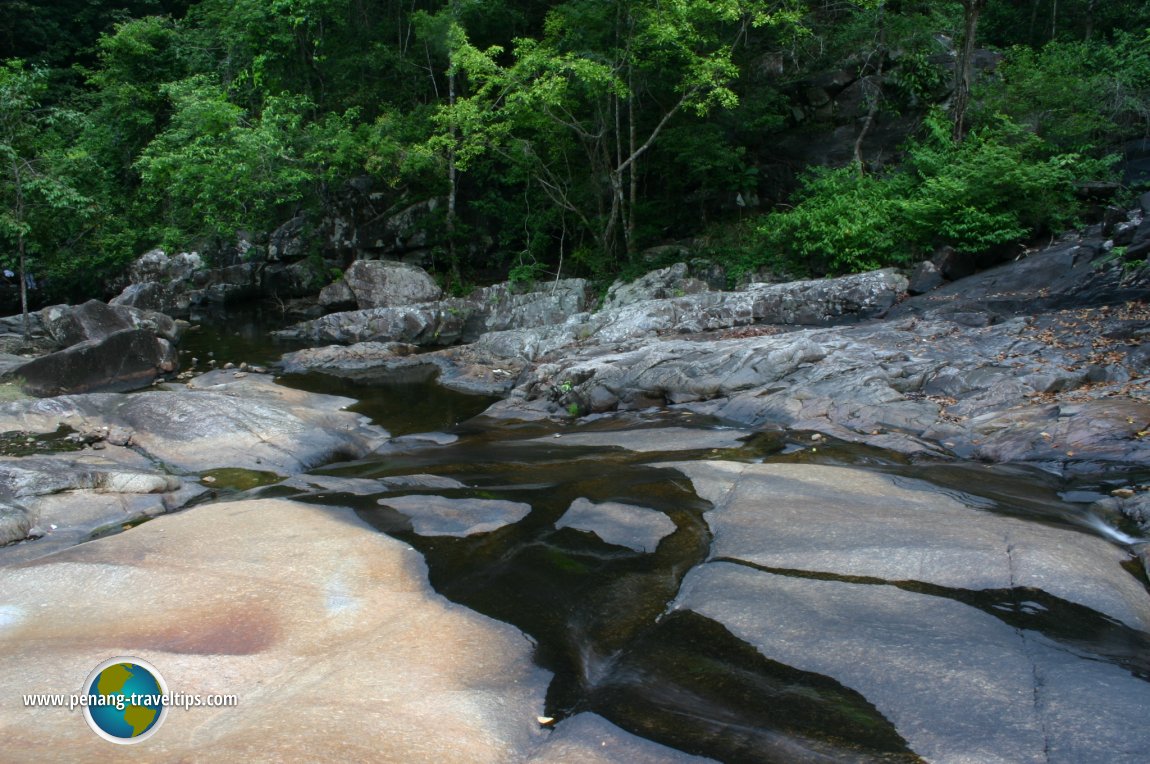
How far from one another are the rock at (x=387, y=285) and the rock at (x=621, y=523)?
16410 millimetres

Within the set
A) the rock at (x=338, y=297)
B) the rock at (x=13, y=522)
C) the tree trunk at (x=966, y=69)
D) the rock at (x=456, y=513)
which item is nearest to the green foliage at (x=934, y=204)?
the tree trunk at (x=966, y=69)

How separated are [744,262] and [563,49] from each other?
7.04 meters

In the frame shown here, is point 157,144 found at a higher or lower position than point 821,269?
higher

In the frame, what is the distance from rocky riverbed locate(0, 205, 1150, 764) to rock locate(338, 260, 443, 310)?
35.1 ft

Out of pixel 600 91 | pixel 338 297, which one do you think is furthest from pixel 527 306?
pixel 338 297

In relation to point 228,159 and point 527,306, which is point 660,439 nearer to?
point 527,306

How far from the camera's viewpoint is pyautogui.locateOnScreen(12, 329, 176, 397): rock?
13367 millimetres

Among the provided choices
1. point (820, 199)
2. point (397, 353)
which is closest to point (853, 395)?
point (820, 199)

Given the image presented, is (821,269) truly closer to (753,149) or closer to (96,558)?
(753,149)

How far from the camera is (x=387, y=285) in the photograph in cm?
2227

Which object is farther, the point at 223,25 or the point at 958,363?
the point at 223,25

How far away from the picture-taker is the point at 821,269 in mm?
17047

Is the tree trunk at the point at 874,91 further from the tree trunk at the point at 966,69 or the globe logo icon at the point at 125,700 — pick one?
the globe logo icon at the point at 125,700

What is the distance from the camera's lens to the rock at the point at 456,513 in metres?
6.23
